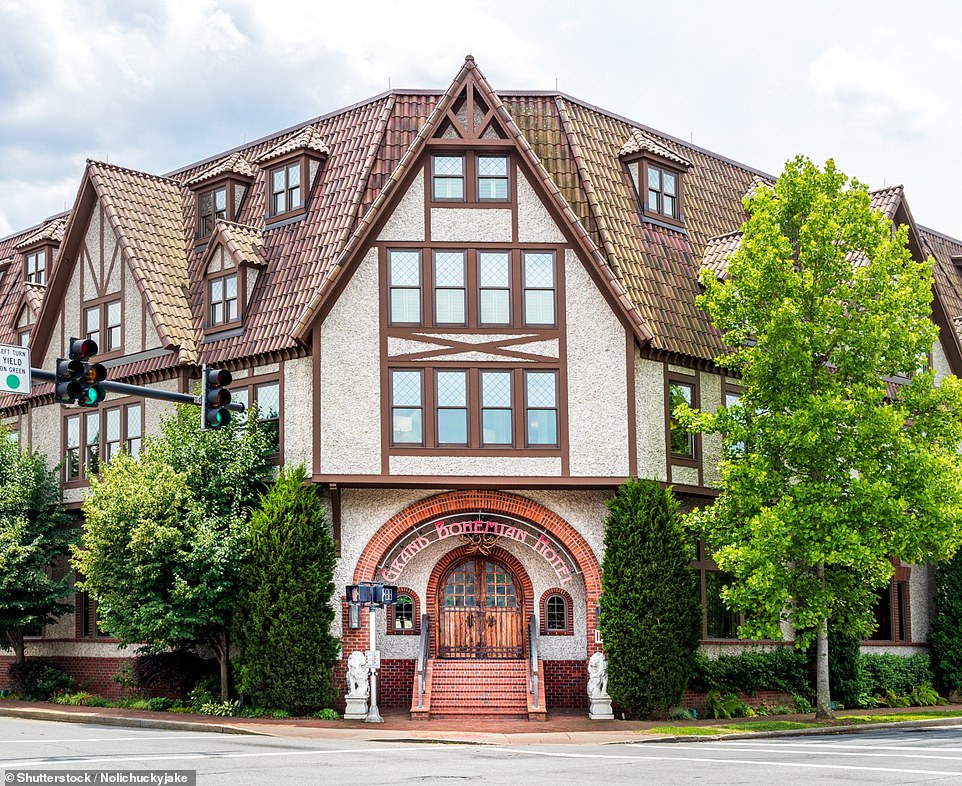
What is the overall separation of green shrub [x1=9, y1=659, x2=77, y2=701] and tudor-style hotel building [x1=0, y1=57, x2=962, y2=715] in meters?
1.37

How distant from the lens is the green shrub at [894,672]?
1364 inches

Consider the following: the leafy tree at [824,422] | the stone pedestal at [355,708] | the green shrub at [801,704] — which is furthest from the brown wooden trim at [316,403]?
the green shrub at [801,704]

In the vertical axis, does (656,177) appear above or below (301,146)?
below

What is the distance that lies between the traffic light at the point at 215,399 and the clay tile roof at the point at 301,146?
16566mm

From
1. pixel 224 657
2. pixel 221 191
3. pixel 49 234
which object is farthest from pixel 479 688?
pixel 49 234

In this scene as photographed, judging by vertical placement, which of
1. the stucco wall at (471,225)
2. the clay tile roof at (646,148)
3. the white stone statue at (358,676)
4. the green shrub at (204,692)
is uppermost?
the clay tile roof at (646,148)

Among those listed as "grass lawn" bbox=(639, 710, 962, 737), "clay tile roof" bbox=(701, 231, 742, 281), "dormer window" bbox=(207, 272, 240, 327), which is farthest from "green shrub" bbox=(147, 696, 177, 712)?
"clay tile roof" bbox=(701, 231, 742, 281)

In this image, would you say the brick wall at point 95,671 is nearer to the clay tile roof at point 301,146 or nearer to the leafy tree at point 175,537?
the leafy tree at point 175,537

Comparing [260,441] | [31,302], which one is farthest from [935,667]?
[31,302]

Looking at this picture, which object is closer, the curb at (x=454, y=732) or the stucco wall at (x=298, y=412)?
the curb at (x=454, y=732)

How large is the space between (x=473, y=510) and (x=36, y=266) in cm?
1914

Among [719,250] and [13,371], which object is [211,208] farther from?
[13,371]

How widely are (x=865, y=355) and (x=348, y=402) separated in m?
11.9

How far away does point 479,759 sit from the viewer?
2077 centimetres
